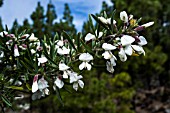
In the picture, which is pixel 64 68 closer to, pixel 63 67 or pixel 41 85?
pixel 63 67

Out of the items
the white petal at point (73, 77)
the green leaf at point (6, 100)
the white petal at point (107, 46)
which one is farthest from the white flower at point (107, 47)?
the green leaf at point (6, 100)

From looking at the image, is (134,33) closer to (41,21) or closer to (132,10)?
(132,10)

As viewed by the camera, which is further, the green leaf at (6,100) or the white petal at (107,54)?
the green leaf at (6,100)

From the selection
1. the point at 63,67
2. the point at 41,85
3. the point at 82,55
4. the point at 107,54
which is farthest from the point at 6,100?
the point at 107,54

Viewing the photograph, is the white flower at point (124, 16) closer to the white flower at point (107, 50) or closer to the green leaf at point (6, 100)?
the white flower at point (107, 50)

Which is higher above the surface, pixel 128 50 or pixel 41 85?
pixel 128 50

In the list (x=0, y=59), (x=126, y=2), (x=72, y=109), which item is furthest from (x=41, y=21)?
(x=0, y=59)

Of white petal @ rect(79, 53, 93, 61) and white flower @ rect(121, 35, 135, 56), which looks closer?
white flower @ rect(121, 35, 135, 56)

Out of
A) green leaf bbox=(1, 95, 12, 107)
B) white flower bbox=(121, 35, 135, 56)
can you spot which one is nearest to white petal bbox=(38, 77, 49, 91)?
green leaf bbox=(1, 95, 12, 107)

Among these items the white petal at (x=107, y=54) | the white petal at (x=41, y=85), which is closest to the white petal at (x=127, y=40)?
the white petal at (x=107, y=54)

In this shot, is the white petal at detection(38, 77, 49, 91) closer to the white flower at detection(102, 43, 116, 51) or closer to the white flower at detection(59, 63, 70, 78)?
the white flower at detection(59, 63, 70, 78)

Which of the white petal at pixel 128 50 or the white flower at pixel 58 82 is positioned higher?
the white petal at pixel 128 50
